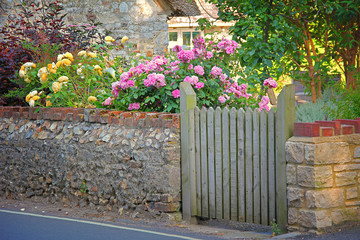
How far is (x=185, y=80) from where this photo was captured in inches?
320

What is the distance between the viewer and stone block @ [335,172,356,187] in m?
6.30

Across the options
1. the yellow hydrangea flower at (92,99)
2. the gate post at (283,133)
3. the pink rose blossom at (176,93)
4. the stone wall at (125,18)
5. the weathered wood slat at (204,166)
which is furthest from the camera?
the stone wall at (125,18)

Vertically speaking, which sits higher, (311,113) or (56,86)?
(56,86)

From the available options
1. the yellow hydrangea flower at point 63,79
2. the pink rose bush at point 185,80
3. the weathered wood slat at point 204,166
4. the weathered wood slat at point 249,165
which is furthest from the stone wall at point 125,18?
the weathered wood slat at point 249,165

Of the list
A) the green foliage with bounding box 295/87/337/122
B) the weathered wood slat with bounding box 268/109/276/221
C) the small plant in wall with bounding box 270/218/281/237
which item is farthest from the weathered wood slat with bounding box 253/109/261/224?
the green foliage with bounding box 295/87/337/122

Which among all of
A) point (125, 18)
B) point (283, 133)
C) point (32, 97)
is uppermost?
point (125, 18)

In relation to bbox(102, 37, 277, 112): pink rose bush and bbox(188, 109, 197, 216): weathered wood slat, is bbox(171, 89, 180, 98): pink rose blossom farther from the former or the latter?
bbox(188, 109, 197, 216): weathered wood slat

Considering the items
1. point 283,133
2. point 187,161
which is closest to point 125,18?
point 187,161

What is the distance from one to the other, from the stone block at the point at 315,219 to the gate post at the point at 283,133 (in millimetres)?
252

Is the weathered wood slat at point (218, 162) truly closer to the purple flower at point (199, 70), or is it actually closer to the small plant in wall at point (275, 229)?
the small plant in wall at point (275, 229)

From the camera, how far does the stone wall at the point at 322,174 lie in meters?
6.14

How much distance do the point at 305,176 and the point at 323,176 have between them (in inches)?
7.9

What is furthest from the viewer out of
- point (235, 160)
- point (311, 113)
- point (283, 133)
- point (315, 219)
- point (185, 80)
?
point (311, 113)

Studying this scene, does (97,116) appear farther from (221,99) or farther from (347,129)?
(347,129)
